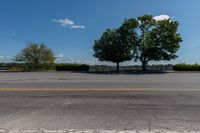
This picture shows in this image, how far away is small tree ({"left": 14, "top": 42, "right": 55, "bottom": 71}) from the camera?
145 feet

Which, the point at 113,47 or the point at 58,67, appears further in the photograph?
the point at 58,67

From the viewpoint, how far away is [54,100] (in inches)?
371

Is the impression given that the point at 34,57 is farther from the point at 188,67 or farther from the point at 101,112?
the point at 101,112

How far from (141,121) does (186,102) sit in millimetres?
3123

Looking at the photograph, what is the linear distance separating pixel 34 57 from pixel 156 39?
64.6 ft

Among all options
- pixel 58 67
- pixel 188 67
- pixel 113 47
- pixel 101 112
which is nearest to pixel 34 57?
pixel 58 67

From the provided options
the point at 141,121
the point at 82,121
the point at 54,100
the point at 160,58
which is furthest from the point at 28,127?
the point at 160,58

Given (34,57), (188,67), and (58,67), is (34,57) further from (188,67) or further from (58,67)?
(188,67)

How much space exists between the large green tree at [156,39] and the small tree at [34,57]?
14.1 metres

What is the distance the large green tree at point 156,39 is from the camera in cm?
3862

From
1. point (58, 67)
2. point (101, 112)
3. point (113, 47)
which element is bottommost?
point (101, 112)

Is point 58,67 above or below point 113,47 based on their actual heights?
below

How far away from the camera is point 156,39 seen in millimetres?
39344

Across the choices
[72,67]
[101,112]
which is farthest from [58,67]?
[101,112]
